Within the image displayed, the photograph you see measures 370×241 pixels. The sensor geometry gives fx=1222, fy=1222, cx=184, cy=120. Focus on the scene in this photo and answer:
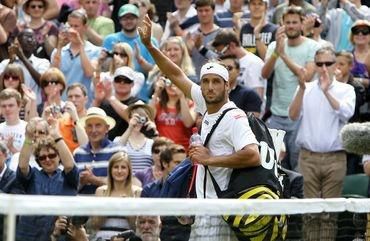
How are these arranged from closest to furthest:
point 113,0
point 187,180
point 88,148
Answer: point 187,180, point 88,148, point 113,0

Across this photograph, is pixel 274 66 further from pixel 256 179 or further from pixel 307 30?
pixel 256 179

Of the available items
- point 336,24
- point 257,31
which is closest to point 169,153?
point 257,31

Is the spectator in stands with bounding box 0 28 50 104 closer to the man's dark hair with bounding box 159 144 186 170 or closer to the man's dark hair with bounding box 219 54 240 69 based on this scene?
the man's dark hair with bounding box 219 54 240 69

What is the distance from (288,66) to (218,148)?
18.0ft

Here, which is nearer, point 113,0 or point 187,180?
point 187,180

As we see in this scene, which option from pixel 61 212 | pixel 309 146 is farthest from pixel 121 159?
pixel 61 212


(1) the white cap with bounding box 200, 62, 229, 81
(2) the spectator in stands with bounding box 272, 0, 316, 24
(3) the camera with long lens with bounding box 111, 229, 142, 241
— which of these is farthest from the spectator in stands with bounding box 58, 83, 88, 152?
(3) the camera with long lens with bounding box 111, 229, 142, 241

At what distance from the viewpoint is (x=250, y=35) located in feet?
51.5

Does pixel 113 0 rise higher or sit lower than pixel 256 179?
higher

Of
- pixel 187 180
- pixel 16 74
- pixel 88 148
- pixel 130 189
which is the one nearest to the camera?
pixel 187 180

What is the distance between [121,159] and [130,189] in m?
0.31

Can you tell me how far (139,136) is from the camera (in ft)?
44.5

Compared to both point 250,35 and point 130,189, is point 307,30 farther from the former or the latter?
point 130,189

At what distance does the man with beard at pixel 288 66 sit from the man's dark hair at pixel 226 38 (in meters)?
0.47
